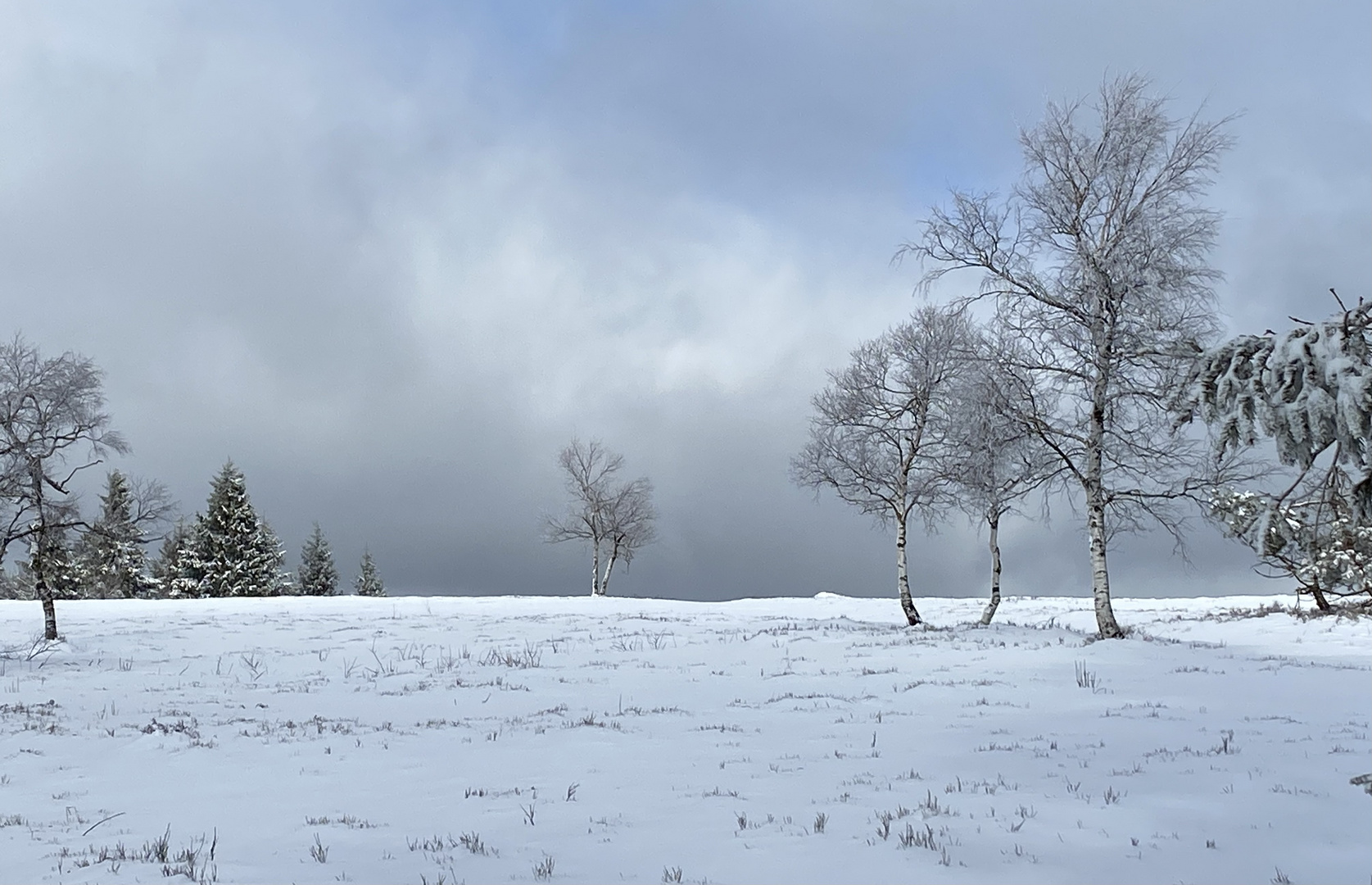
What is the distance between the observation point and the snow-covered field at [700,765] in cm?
540

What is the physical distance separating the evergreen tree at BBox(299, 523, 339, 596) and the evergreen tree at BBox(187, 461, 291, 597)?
12.8 metres

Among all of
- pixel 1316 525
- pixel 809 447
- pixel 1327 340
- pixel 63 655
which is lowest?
pixel 63 655

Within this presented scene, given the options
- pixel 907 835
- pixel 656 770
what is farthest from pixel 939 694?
pixel 907 835

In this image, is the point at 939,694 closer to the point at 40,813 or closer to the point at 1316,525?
the point at 1316,525

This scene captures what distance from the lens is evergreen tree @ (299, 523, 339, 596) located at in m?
67.8

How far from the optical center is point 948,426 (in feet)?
67.2

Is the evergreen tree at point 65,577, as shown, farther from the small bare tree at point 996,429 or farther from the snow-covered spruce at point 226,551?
the small bare tree at point 996,429

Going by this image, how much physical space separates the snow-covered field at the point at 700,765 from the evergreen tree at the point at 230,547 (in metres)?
37.5

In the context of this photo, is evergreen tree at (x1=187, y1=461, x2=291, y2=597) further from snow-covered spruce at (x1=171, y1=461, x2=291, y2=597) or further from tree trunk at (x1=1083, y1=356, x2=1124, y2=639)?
tree trunk at (x1=1083, y1=356, x2=1124, y2=639)

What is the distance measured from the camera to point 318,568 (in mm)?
68625

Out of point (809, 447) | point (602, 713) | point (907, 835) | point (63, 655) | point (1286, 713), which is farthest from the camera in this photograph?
point (809, 447)

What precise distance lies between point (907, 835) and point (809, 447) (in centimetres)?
1891

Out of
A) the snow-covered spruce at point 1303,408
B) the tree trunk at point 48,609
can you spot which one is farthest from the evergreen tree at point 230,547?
the snow-covered spruce at point 1303,408

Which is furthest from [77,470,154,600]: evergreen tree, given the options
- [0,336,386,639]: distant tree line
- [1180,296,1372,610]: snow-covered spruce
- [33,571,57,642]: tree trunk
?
[1180,296,1372,610]: snow-covered spruce
